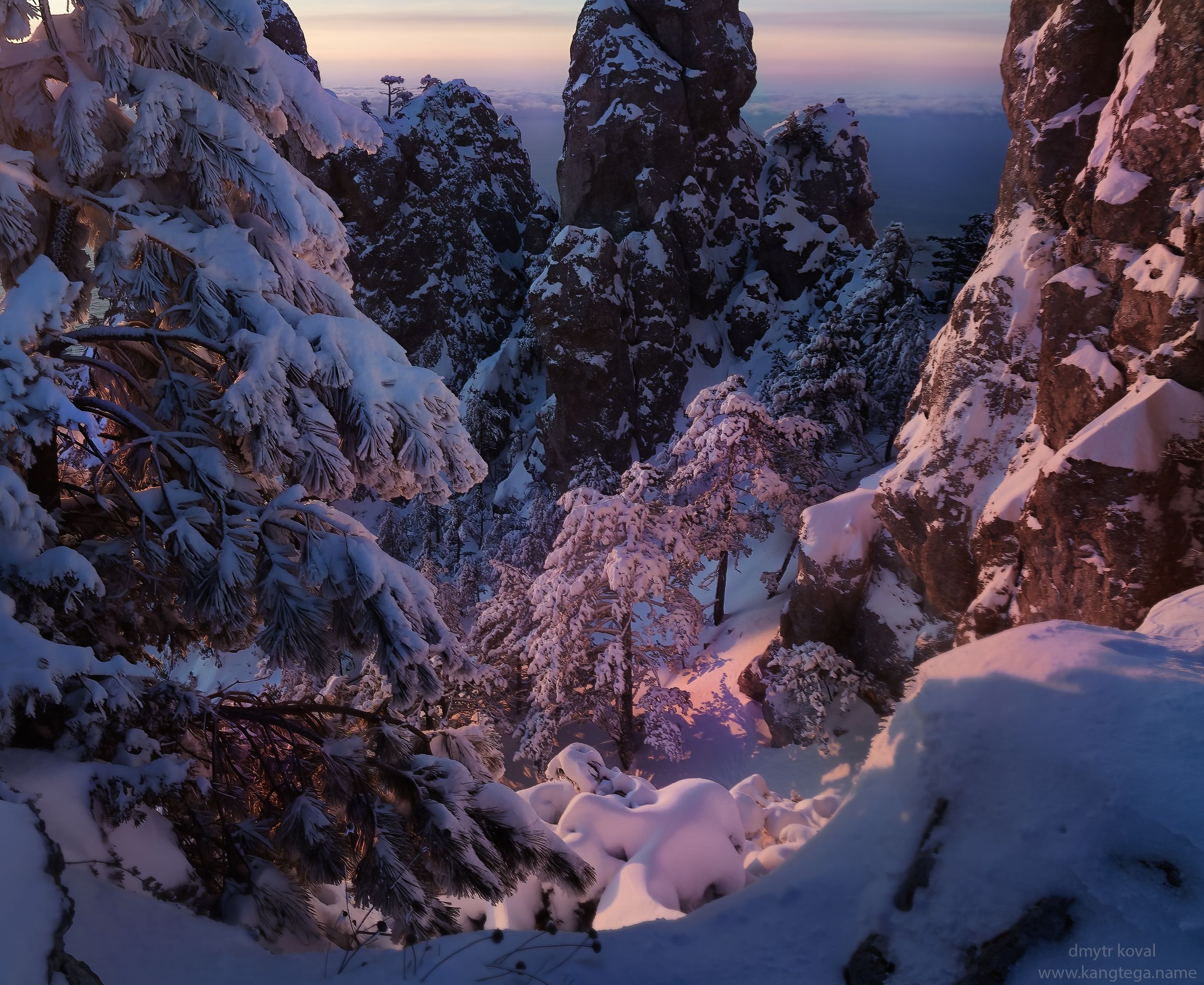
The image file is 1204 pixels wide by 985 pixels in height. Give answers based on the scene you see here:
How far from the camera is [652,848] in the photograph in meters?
5.46

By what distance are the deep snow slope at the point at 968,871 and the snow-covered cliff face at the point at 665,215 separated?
30135 millimetres

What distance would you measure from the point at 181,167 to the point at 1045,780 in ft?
18.6

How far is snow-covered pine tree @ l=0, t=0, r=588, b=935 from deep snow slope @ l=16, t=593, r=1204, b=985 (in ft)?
1.81

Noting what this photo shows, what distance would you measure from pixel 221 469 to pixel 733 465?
583 inches

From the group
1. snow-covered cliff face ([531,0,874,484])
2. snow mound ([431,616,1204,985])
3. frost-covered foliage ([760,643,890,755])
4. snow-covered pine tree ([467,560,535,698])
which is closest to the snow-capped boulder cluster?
snow mound ([431,616,1204,985])

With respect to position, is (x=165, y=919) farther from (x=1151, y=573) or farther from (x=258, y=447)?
(x=1151, y=573)

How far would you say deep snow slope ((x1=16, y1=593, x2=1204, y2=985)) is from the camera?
90.4 inches

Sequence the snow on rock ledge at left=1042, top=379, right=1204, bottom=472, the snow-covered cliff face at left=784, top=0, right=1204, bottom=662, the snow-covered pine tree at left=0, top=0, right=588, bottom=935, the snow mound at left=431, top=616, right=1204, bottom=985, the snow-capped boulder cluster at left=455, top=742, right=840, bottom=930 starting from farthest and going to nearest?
the snow-covered cliff face at left=784, top=0, right=1204, bottom=662 → the snow on rock ledge at left=1042, top=379, right=1204, bottom=472 → the snow-capped boulder cluster at left=455, top=742, right=840, bottom=930 → the snow-covered pine tree at left=0, top=0, right=588, bottom=935 → the snow mound at left=431, top=616, right=1204, bottom=985

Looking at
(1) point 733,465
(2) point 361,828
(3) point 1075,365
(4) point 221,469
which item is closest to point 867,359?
(1) point 733,465

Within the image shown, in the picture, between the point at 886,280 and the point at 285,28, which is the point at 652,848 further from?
the point at 285,28

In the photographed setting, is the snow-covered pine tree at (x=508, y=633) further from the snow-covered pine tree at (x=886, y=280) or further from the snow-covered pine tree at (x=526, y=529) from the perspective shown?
the snow-covered pine tree at (x=886, y=280)

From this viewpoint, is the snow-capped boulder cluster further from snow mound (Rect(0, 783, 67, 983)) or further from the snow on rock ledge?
the snow on rock ledge

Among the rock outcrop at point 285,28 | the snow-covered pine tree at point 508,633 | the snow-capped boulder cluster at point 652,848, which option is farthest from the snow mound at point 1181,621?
the rock outcrop at point 285,28

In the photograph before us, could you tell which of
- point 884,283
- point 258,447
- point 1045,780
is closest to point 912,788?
point 1045,780
